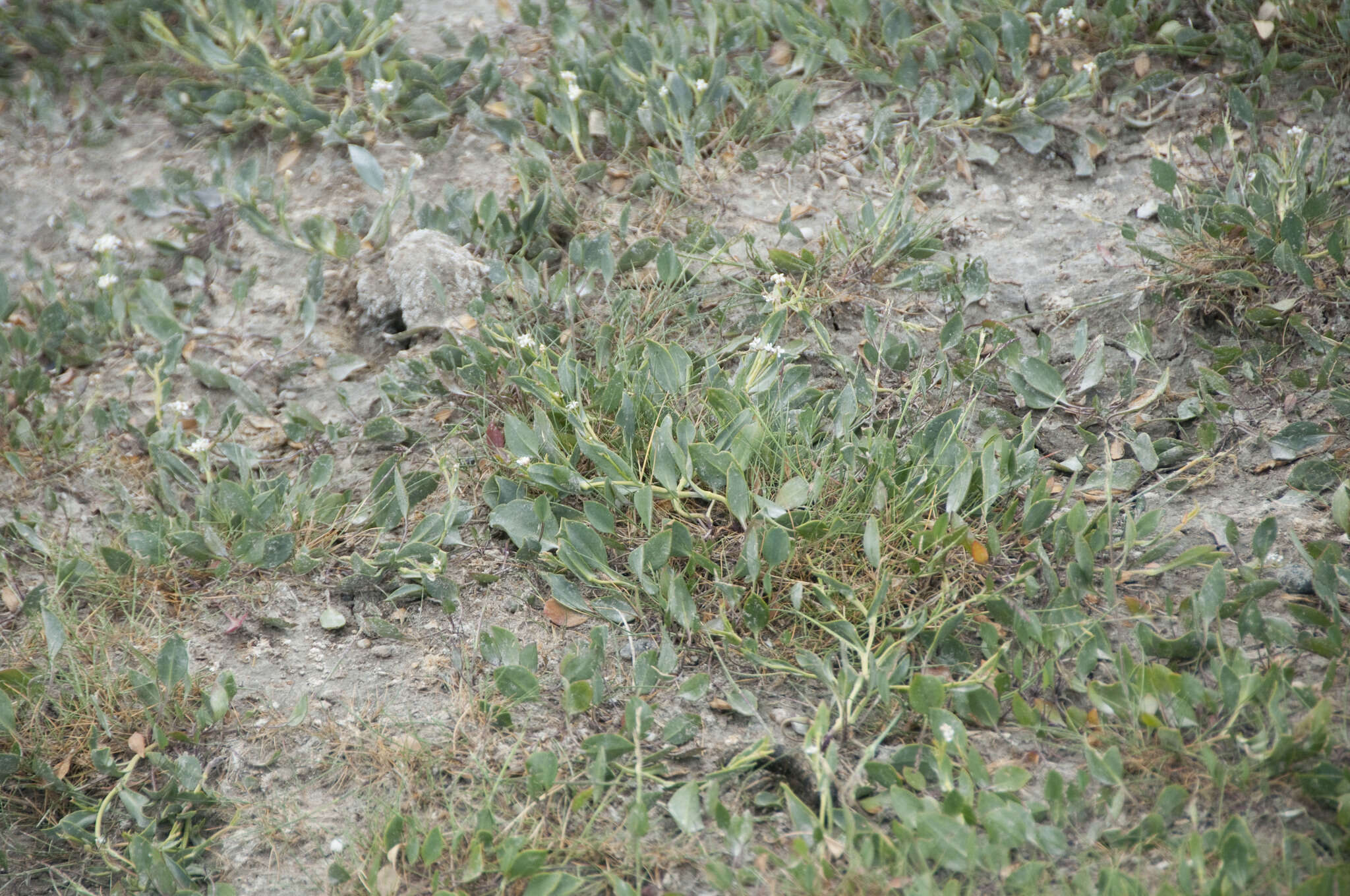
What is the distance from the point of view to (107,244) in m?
3.00

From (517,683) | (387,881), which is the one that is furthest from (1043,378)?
(387,881)

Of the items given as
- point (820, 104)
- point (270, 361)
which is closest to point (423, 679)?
point (270, 361)

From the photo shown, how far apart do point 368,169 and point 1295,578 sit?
2.82 m

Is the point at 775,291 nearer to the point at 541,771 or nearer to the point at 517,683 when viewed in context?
the point at 517,683

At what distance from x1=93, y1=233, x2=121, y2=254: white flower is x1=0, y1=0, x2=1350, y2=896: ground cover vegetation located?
3 cm

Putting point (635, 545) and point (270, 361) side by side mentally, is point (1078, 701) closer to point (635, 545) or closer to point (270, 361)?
point (635, 545)

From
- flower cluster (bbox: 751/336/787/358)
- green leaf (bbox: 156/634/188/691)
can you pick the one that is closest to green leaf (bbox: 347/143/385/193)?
flower cluster (bbox: 751/336/787/358)

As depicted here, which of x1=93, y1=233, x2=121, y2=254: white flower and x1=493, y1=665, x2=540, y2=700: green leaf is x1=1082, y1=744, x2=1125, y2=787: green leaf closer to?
x1=493, y1=665, x2=540, y2=700: green leaf

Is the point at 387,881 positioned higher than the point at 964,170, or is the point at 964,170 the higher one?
the point at 964,170

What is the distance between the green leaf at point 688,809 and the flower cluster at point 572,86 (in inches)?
85.8

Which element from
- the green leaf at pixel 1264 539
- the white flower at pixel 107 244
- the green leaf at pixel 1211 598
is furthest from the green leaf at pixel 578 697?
the white flower at pixel 107 244

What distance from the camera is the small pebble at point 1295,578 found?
1.97 meters

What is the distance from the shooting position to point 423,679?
2.10 metres

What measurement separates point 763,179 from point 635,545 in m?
1.39
